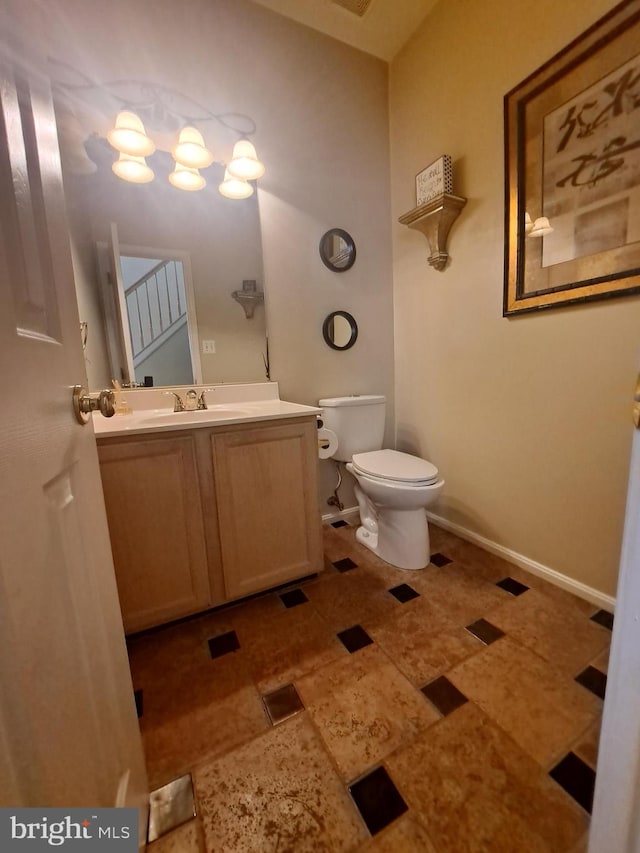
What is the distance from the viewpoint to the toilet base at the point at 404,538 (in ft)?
5.31

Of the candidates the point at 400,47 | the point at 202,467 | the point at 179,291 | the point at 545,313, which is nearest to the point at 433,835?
the point at 202,467

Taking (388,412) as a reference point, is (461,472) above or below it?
below

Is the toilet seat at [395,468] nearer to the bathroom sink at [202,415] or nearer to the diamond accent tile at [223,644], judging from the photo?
the bathroom sink at [202,415]

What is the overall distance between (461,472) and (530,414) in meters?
0.50

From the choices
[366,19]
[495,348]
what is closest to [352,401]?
[495,348]

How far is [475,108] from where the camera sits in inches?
60.7

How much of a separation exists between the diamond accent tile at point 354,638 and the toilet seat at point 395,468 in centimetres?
61

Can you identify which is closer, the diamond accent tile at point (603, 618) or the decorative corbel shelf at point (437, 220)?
the diamond accent tile at point (603, 618)

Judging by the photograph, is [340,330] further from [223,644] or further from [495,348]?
[223,644]

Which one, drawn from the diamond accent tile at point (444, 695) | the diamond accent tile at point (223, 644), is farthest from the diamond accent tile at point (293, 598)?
the diamond accent tile at point (444, 695)

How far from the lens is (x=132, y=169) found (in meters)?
1.48

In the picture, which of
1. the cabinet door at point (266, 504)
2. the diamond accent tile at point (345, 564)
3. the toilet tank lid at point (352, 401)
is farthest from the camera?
the toilet tank lid at point (352, 401)

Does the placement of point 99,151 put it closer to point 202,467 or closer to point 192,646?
point 202,467

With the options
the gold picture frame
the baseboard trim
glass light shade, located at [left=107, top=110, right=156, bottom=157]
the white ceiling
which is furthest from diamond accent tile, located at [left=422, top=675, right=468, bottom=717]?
the white ceiling
